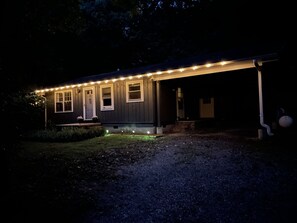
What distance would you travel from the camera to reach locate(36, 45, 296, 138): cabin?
10.4 meters

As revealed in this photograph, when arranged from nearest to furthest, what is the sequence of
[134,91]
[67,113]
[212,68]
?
[212,68] < [134,91] < [67,113]

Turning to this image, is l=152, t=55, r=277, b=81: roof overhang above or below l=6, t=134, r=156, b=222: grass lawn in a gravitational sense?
above

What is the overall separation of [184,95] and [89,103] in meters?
6.18

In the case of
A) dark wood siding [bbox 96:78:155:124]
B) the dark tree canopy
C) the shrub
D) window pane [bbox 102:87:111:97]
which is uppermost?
the dark tree canopy

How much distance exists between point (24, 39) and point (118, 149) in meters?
5.12

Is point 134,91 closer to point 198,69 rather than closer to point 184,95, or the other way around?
point 184,95

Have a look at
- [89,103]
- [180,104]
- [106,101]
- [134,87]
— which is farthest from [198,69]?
[89,103]

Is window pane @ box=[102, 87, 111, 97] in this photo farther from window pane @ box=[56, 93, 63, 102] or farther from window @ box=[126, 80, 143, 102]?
window pane @ box=[56, 93, 63, 102]

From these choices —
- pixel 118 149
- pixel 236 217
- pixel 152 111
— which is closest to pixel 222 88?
pixel 152 111

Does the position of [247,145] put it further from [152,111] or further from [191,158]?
[152,111]

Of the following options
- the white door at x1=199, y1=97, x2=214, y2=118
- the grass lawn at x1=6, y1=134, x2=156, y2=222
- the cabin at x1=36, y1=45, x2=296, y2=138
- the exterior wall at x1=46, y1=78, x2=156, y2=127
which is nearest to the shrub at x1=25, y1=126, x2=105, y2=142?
the exterior wall at x1=46, y1=78, x2=156, y2=127

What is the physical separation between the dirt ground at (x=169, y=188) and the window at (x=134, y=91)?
5.96m

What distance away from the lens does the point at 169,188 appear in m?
4.87

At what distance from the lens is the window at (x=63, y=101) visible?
17.3 metres
